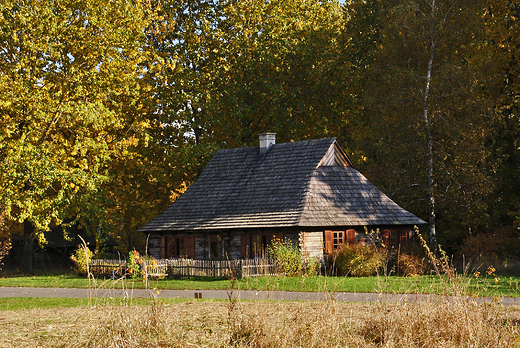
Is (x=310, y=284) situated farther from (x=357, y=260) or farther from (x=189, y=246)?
(x=189, y=246)

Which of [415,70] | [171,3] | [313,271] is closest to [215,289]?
[313,271]

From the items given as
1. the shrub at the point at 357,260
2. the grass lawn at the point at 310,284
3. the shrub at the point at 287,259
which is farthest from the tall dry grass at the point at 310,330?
the shrub at the point at 357,260

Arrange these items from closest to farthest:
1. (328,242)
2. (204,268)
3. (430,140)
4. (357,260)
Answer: (357,260) → (204,268) → (328,242) → (430,140)

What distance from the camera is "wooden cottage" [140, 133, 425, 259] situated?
30.9 metres

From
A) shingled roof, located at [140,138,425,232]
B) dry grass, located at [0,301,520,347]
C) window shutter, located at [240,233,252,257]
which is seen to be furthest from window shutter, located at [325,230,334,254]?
dry grass, located at [0,301,520,347]

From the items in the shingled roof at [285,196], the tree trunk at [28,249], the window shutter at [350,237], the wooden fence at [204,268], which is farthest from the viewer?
the tree trunk at [28,249]

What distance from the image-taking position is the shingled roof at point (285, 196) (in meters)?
31.2

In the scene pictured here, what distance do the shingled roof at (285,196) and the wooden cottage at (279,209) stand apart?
48 millimetres

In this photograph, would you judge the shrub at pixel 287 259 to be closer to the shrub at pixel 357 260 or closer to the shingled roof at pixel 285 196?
the shingled roof at pixel 285 196

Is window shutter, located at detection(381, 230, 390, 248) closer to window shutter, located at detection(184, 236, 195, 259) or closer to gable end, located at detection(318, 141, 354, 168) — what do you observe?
gable end, located at detection(318, 141, 354, 168)

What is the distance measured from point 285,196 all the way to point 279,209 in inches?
39.3

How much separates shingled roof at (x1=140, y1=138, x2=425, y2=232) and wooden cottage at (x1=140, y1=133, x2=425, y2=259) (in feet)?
0.16

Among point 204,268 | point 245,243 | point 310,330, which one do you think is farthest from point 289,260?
point 310,330

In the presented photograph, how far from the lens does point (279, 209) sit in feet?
104
